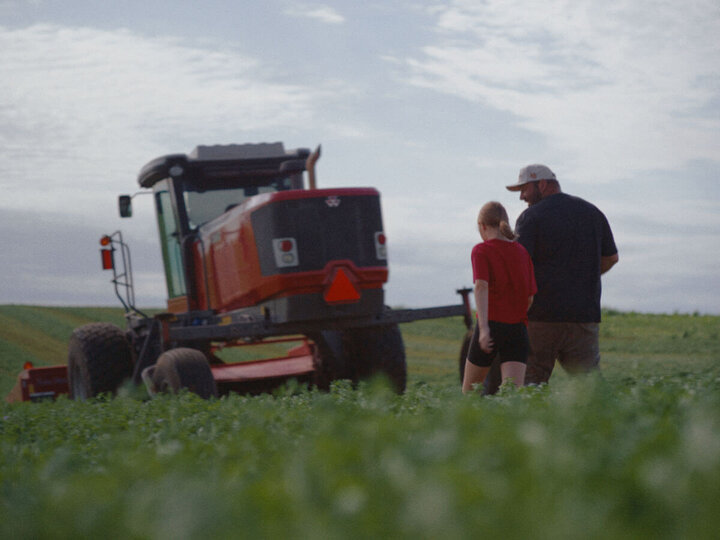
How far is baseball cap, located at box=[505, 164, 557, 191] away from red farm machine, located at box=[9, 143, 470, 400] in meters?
3.45

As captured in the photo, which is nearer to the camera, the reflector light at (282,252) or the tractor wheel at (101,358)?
the reflector light at (282,252)

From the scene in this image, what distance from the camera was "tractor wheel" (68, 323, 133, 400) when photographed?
11.6 metres

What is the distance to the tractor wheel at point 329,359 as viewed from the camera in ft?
35.9

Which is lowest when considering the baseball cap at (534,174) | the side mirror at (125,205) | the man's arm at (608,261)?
the man's arm at (608,261)

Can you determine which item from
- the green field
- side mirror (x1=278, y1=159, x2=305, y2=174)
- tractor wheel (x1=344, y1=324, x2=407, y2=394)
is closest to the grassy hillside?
tractor wheel (x1=344, y1=324, x2=407, y2=394)

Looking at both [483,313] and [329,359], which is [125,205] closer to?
[329,359]

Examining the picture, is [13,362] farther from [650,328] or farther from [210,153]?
[650,328]

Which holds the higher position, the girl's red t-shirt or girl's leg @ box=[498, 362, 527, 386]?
the girl's red t-shirt

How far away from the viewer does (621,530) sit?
205cm

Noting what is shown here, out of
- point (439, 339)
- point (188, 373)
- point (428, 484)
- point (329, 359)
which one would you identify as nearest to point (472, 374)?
point (188, 373)

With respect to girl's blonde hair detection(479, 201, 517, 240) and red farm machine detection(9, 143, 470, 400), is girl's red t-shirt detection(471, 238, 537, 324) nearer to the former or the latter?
girl's blonde hair detection(479, 201, 517, 240)

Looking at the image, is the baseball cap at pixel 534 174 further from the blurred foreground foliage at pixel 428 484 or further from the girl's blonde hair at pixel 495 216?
the blurred foreground foliage at pixel 428 484

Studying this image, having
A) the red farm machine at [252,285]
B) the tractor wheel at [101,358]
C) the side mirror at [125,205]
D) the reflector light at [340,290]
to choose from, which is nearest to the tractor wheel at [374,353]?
the red farm machine at [252,285]

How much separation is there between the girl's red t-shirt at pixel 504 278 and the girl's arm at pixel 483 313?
10 cm
